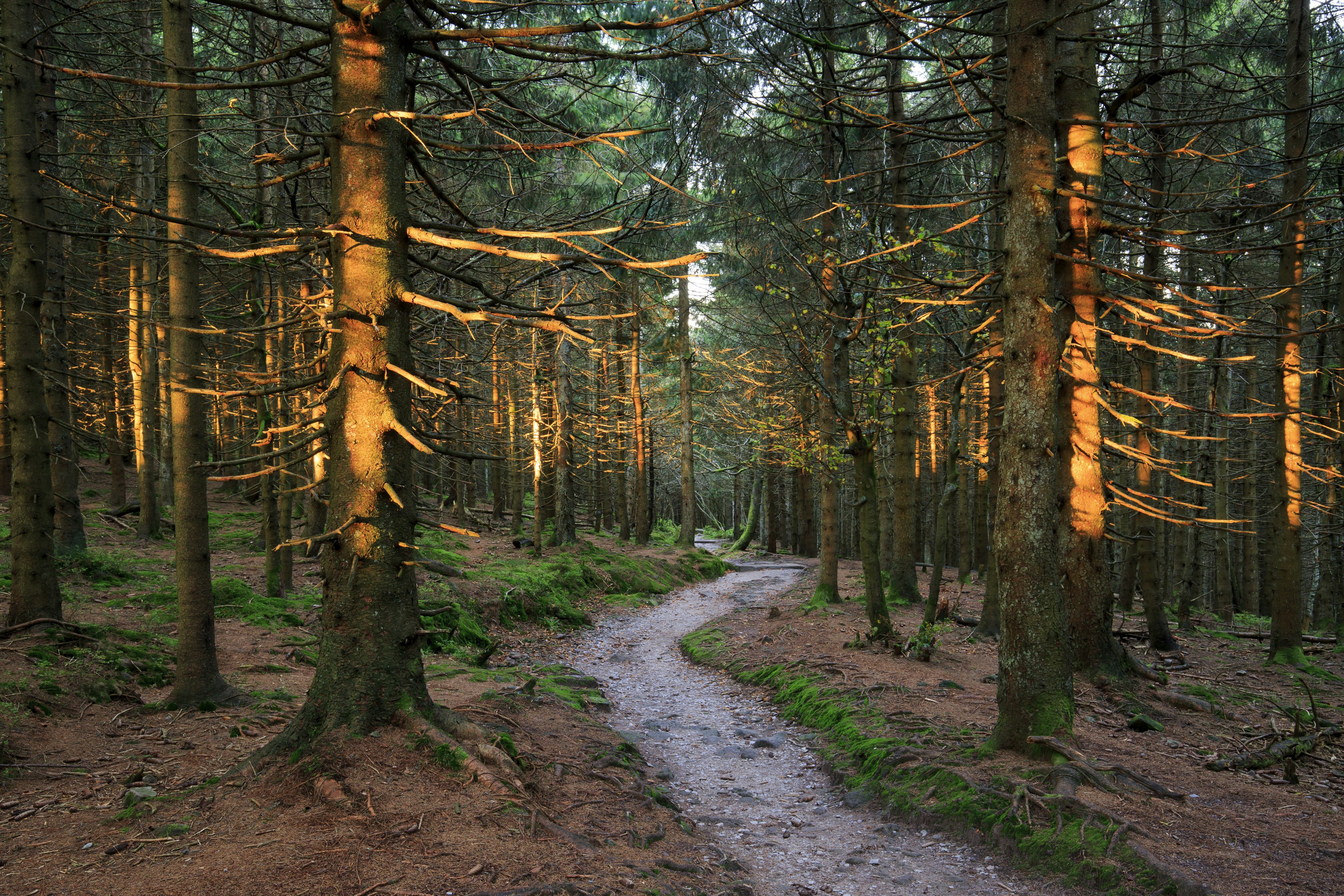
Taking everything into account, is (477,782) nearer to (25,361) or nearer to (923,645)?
(25,361)

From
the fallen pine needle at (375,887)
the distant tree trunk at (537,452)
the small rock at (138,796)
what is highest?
the distant tree trunk at (537,452)

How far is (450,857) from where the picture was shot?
3883mm

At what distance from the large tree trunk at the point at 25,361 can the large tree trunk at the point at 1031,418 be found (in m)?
8.99

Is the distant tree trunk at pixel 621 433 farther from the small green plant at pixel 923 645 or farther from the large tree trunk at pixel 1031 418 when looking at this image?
the large tree trunk at pixel 1031 418

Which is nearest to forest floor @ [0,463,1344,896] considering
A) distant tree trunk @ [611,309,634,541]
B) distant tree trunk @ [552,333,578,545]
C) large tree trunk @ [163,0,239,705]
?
large tree trunk @ [163,0,239,705]

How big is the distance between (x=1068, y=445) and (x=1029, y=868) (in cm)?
481

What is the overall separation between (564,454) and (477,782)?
1618cm

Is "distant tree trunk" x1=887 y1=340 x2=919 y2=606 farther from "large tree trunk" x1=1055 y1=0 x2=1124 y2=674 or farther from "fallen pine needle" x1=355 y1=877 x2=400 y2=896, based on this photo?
"fallen pine needle" x1=355 y1=877 x2=400 y2=896

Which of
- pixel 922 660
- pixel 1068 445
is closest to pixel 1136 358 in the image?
pixel 1068 445

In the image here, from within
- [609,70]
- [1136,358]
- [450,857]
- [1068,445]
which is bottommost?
[450,857]

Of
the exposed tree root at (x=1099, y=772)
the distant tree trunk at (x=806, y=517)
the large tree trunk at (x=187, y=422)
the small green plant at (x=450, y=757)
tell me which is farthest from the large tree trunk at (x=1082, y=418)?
the distant tree trunk at (x=806, y=517)

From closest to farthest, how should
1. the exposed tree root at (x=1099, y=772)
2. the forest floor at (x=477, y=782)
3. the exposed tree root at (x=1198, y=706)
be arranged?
the forest floor at (x=477, y=782) → the exposed tree root at (x=1099, y=772) → the exposed tree root at (x=1198, y=706)

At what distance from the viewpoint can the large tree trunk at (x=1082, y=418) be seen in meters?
7.41

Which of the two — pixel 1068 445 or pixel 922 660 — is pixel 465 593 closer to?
pixel 922 660
